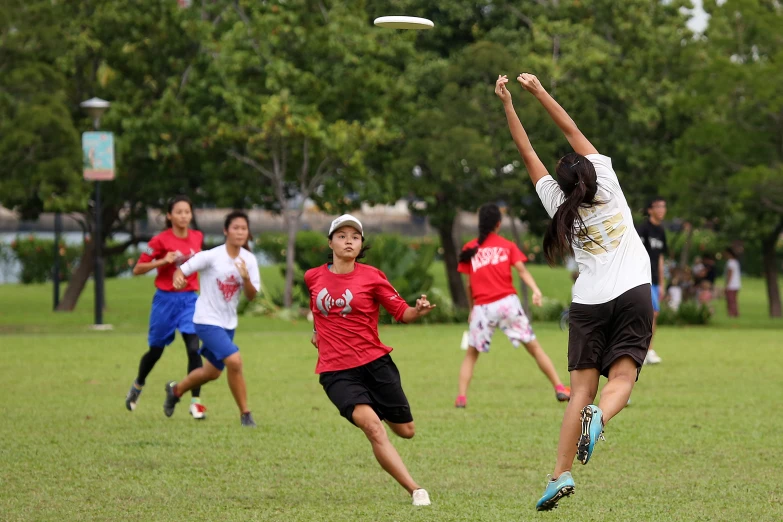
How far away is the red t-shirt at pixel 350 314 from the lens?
7066mm

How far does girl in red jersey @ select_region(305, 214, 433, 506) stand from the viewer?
23.1 feet

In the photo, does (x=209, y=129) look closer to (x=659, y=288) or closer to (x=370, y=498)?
(x=659, y=288)

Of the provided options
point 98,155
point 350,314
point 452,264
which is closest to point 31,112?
point 98,155

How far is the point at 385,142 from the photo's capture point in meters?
26.9

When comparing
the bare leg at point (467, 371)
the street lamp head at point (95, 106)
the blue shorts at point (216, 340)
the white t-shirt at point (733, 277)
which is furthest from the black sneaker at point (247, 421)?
the white t-shirt at point (733, 277)

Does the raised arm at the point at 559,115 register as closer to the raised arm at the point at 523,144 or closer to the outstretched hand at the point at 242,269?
the raised arm at the point at 523,144

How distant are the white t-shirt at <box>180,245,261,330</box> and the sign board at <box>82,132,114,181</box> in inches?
533

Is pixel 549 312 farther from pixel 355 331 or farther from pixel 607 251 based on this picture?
pixel 607 251

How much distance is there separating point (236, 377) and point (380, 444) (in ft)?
11.1

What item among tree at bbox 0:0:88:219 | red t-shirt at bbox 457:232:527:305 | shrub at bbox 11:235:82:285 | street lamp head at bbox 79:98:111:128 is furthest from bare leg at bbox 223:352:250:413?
shrub at bbox 11:235:82:285

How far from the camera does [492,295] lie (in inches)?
468

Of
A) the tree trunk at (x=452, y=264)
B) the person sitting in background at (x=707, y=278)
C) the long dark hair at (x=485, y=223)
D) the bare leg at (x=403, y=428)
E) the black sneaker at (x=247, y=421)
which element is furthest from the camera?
the person sitting in background at (x=707, y=278)

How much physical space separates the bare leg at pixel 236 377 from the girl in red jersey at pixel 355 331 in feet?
9.46

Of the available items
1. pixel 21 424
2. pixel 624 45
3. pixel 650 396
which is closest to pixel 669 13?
pixel 624 45
